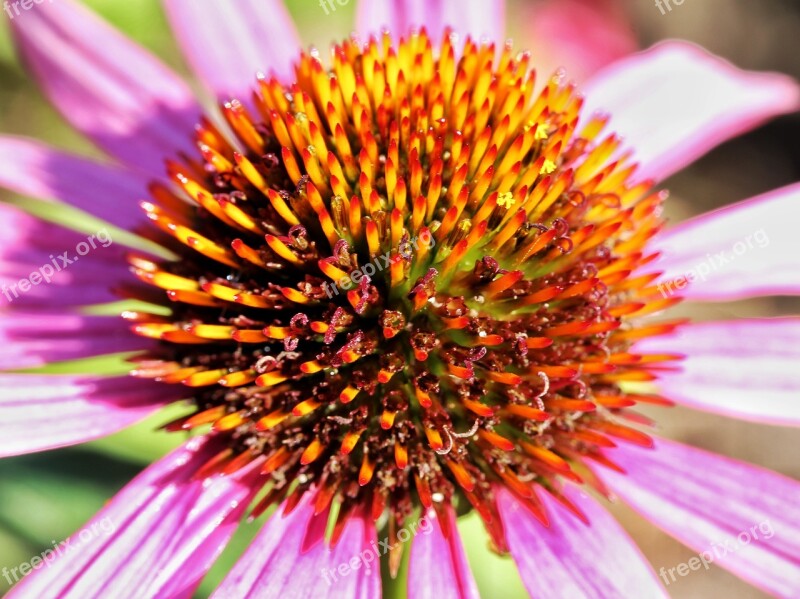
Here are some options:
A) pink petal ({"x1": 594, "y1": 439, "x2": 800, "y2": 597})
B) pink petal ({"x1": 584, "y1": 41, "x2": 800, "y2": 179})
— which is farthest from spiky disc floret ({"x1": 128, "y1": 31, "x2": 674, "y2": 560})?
pink petal ({"x1": 584, "y1": 41, "x2": 800, "y2": 179})

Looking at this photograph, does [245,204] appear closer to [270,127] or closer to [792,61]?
[270,127]

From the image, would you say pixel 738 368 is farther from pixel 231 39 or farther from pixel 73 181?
pixel 73 181

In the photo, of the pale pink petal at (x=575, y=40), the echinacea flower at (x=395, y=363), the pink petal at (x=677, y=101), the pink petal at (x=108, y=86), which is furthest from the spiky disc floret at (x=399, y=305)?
the pale pink petal at (x=575, y=40)

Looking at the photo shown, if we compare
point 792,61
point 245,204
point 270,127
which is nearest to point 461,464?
point 245,204

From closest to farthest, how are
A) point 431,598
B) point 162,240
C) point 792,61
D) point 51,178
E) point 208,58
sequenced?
point 431,598 → point 162,240 → point 51,178 → point 208,58 → point 792,61

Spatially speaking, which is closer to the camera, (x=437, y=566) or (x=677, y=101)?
(x=437, y=566)

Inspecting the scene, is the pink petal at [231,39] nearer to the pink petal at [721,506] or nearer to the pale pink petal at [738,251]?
the pale pink petal at [738,251]

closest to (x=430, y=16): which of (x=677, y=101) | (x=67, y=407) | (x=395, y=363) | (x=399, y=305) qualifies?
(x=677, y=101)
